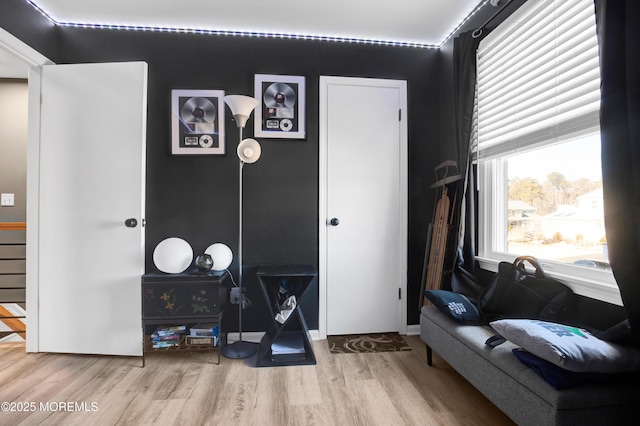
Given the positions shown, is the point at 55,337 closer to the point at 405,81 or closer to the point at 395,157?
the point at 395,157

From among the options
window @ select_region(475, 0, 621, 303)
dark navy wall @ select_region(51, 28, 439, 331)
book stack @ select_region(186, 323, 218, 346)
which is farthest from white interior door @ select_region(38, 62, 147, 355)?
window @ select_region(475, 0, 621, 303)

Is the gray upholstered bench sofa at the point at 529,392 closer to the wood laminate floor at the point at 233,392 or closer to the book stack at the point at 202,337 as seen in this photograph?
the wood laminate floor at the point at 233,392

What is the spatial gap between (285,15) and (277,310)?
2347 millimetres

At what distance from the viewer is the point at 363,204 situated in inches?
120

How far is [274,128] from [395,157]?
1.12m

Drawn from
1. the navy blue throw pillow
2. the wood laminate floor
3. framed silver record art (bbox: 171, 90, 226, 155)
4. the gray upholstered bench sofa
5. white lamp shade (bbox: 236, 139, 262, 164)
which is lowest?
the wood laminate floor

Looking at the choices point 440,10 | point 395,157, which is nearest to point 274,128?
point 395,157

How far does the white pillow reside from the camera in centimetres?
130

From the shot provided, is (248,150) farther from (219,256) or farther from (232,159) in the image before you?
(219,256)

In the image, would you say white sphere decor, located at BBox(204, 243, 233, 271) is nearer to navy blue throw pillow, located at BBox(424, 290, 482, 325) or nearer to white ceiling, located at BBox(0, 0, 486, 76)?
navy blue throw pillow, located at BBox(424, 290, 482, 325)

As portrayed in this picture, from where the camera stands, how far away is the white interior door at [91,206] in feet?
8.55

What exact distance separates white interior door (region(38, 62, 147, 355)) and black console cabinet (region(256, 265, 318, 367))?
0.98m

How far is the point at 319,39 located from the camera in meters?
3.04

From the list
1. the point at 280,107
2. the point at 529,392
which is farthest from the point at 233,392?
the point at 280,107
